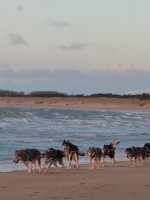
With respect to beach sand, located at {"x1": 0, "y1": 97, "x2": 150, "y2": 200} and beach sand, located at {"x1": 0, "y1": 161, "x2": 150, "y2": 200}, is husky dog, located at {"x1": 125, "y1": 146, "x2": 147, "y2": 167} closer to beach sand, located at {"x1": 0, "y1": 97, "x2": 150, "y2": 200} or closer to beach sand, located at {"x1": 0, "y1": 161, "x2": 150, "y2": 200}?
beach sand, located at {"x1": 0, "y1": 97, "x2": 150, "y2": 200}

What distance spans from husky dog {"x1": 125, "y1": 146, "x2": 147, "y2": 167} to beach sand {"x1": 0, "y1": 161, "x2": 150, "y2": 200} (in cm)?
114

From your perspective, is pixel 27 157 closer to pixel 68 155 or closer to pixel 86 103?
pixel 68 155

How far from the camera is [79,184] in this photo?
11844 mm

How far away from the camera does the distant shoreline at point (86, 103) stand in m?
77.9

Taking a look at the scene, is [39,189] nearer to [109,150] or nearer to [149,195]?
[149,195]

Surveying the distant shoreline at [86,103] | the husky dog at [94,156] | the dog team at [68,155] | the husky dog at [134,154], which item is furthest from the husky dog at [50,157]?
the distant shoreline at [86,103]

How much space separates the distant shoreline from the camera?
255ft

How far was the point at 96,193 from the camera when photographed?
1046cm

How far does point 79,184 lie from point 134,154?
208 inches

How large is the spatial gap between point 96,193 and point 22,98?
8654 centimetres

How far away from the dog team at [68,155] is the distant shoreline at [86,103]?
54972 mm

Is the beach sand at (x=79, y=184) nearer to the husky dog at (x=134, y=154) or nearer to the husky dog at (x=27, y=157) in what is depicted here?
the husky dog at (x=27, y=157)

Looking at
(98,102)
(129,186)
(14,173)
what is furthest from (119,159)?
(98,102)

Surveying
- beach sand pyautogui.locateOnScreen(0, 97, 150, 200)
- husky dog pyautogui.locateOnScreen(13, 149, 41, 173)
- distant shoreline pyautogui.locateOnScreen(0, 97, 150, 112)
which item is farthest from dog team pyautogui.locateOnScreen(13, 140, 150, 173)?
distant shoreline pyautogui.locateOnScreen(0, 97, 150, 112)
